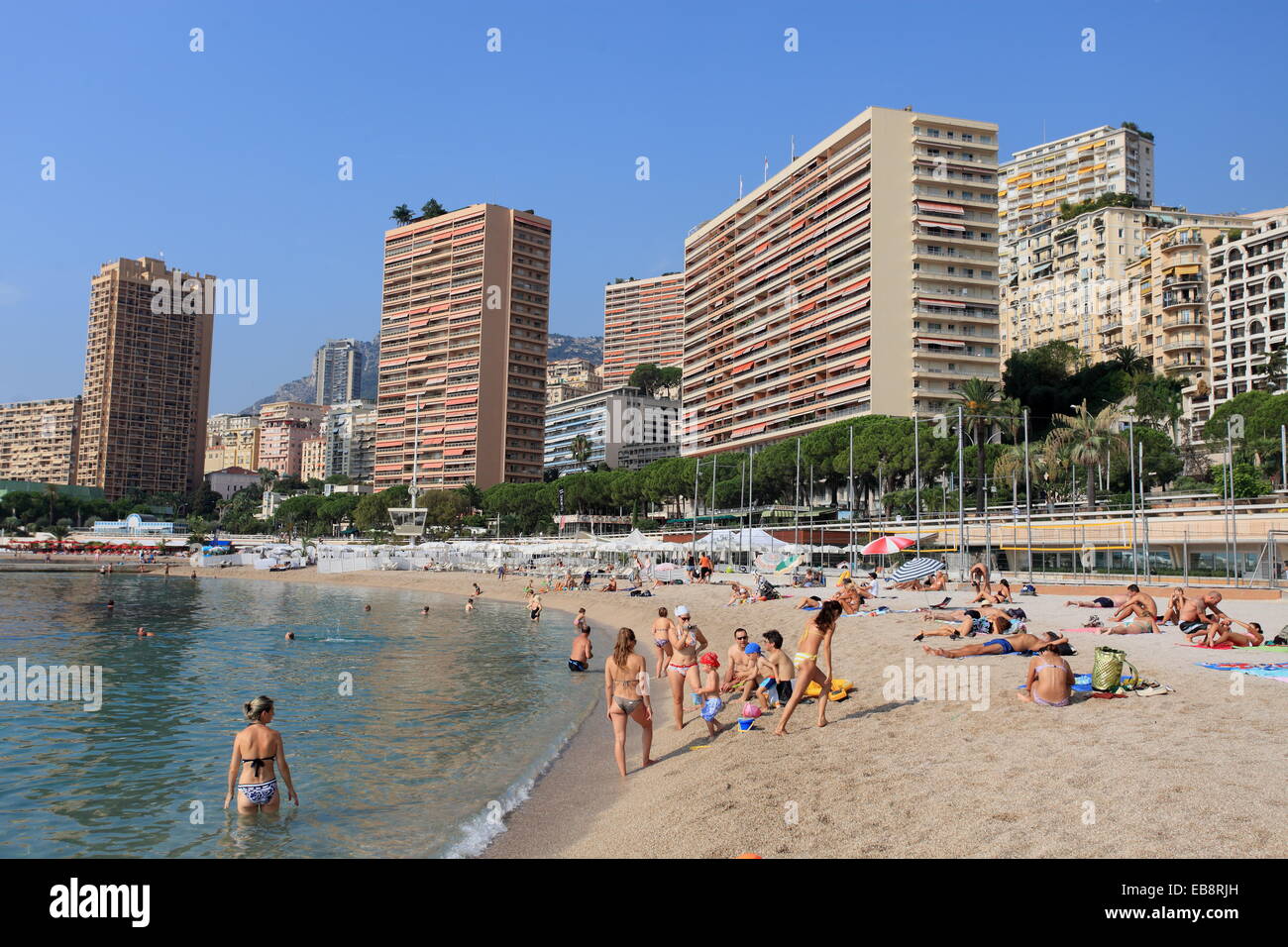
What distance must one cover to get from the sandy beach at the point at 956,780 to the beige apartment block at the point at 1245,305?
88885mm

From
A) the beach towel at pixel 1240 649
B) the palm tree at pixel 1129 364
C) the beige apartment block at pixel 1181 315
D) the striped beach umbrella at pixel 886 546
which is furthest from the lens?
the beige apartment block at pixel 1181 315

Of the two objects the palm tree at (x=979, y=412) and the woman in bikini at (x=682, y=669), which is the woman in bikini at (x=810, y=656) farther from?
the palm tree at (x=979, y=412)

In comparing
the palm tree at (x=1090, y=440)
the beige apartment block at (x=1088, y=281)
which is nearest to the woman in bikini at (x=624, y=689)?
the palm tree at (x=1090, y=440)

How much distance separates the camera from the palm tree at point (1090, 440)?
1993 inches

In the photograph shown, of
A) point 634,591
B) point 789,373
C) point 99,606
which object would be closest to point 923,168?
point 789,373

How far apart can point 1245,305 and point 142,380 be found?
619 feet

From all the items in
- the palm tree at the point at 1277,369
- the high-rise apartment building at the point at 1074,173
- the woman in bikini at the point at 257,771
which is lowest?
the woman in bikini at the point at 257,771

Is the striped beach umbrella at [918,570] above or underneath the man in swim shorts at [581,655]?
above

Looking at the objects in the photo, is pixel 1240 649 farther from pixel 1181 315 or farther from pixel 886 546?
pixel 1181 315

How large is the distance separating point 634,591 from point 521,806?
31.2 meters

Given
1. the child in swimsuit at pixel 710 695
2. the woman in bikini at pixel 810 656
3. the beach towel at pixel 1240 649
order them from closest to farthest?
the woman in bikini at pixel 810 656
the child in swimsuit at pixel 710 695
the beach towel at pixel 1240 649

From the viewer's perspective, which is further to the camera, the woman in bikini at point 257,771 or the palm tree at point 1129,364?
the palm tree at point 1129,364

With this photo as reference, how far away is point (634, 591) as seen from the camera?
40906mm
